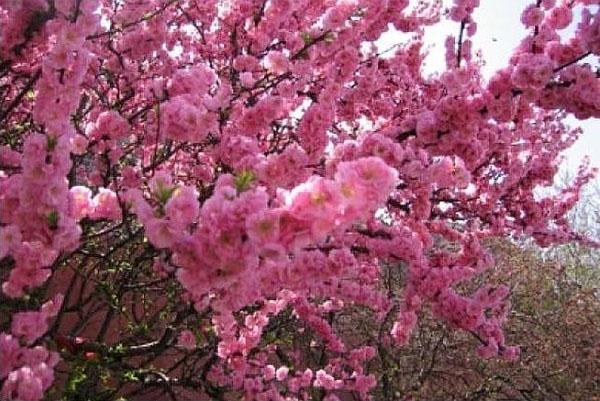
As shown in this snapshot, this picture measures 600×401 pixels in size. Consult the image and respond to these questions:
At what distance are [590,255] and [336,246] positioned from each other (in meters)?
14.7

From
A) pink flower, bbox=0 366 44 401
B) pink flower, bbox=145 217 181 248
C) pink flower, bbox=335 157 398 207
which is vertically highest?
pink flower, bbox=335 157 398 207

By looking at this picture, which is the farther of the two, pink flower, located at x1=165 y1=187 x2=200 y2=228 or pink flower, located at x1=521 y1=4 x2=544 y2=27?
pink flower, located at x1=521 y1=4 x2=544 y2=27

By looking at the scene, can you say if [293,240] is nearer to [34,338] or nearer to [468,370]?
[34,338]

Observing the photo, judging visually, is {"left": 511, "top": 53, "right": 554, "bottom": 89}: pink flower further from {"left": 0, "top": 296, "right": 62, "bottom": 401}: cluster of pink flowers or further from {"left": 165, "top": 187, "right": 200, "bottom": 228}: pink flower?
{"left": 0, "top": 296, "right": 62, "bottom": 401}: cluster of pink flowers

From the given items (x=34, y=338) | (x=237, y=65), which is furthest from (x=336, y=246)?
(x=237, y=65)

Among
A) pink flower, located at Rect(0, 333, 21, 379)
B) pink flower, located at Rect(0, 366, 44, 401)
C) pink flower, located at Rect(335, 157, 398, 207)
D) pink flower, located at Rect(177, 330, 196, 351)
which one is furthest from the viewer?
pink flower, located at Rect(177, 330, 196, 351)

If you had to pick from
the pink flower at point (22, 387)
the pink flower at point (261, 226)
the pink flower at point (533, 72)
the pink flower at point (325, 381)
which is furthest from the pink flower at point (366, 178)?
the pink flower at point (325, 381)

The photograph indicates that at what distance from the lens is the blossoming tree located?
2072 mm

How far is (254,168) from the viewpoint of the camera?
3.12 metres

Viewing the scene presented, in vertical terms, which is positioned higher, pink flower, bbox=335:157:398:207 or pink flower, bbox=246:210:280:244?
pink flower, bbox=335:157:398:207

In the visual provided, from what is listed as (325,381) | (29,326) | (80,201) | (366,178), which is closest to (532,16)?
(366,178)

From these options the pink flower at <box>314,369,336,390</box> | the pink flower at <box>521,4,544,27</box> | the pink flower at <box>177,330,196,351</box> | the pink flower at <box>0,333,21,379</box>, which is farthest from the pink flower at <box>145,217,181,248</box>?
the pink flower at <box>314,369,336,390</box>

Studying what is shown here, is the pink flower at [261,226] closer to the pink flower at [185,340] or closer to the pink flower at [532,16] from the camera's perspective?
the pink flower at [532,16]

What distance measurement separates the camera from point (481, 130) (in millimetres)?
4246
